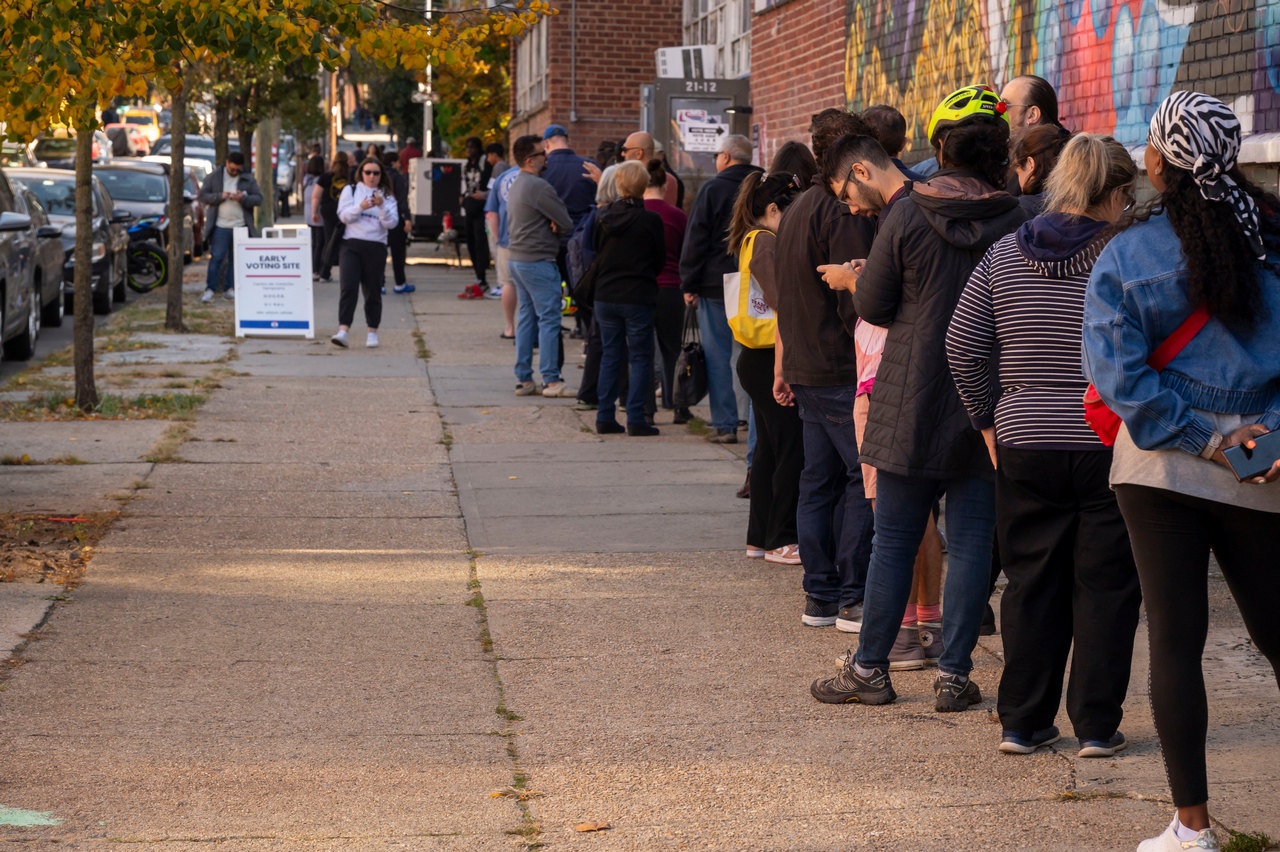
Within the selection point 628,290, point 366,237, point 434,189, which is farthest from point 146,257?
point 628,290

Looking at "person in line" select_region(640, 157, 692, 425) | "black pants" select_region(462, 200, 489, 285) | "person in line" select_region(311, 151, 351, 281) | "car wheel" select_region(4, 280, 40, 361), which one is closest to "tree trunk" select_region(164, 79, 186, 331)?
"car wheel" select_region(4, 280, 40, 361)

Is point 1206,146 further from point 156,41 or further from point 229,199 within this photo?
point 229,199

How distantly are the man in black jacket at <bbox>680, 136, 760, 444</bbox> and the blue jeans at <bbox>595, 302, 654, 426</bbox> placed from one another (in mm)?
587

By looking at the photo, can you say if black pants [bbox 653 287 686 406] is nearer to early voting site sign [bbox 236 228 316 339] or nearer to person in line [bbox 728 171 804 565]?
person in line [bbox 728 171 804 565]

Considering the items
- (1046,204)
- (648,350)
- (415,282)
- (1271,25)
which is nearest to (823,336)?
(1046,204)

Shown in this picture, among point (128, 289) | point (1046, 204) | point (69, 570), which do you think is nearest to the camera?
point (1046, 204)

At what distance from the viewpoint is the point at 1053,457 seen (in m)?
4.59

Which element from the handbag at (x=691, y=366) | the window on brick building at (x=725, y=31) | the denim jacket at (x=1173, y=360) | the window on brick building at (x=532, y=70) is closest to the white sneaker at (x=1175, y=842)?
the denim jacket at (x=1173, y=360)

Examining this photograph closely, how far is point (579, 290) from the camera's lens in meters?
10.8

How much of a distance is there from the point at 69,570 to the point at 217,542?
0.78 m

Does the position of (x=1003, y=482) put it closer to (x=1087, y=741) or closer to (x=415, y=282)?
(x=1087, y=741)

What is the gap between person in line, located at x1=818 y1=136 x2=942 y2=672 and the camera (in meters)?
5.51

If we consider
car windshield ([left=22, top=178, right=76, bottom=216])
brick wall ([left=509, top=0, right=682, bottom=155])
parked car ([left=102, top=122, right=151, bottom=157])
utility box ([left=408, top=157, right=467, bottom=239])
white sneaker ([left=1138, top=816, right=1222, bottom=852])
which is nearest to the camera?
white sneaker ([left=1138, top=816, right=1222, bottom=852])

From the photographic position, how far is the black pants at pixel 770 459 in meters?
6.96
